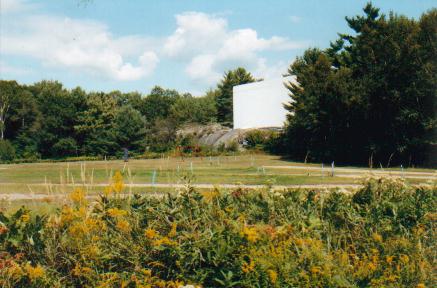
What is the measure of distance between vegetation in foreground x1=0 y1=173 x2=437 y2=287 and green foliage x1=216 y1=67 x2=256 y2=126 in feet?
223

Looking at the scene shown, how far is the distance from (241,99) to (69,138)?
69.9ft

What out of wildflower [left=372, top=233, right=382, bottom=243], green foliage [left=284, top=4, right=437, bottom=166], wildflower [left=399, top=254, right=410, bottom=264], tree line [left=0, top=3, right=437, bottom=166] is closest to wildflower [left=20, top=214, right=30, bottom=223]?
wildflower [left=372, top=233, right=382, bottom=243]

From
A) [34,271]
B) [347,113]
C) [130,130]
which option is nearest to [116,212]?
[34,271]

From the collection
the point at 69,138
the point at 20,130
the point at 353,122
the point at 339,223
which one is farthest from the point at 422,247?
the point at 20,130

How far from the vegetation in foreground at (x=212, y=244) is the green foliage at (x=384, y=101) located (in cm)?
2320

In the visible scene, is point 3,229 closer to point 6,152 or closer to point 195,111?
point 6,152

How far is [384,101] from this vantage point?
2992cm

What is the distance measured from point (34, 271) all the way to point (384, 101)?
94.6ft

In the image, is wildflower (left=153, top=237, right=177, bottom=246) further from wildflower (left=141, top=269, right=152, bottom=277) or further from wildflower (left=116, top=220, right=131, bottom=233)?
wildflower (left=116, top=220, right=131, bottom=233)

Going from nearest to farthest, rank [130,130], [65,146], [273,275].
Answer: [273,275] < [130,130] < [65,146]

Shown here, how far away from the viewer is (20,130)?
221ft

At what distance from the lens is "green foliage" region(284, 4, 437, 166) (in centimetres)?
2809

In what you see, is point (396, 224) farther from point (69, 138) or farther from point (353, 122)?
point (69, 138)

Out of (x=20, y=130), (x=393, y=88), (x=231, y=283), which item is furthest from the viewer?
(x=20, y=130)
